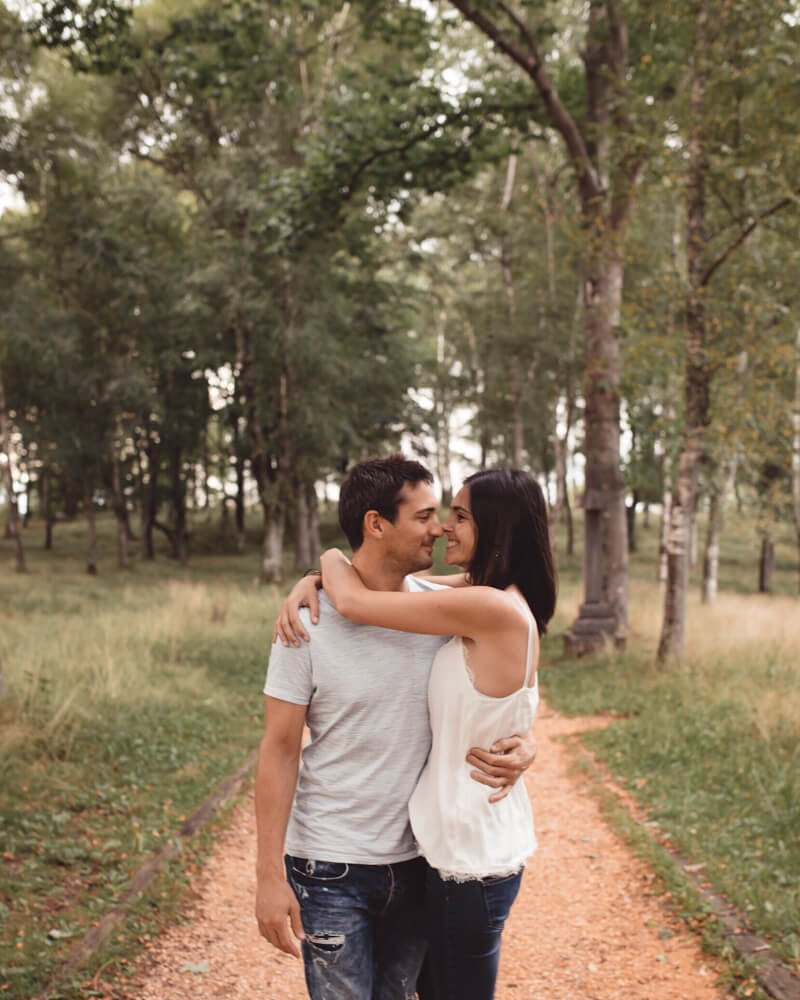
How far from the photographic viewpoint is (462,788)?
8.68ft

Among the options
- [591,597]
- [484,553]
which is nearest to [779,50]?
[591,597]

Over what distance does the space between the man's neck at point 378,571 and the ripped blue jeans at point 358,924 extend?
0.80 meters

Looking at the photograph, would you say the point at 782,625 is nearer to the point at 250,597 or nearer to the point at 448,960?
the point at 250,597

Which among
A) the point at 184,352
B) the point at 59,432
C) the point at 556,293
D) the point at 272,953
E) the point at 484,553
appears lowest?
the point at 272,953

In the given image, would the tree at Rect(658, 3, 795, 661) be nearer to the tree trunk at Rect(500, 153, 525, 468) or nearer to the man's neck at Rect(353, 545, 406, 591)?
the man's neck at Rect(353, 545, 406, 591)

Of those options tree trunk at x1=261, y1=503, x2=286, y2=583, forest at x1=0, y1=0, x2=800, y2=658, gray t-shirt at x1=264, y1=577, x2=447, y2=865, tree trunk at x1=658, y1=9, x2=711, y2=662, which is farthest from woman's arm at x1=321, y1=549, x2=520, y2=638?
tree trunk at x1=261, y1=503, x2=286, y2=583

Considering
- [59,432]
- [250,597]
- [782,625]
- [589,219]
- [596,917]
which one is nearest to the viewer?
[596,917]

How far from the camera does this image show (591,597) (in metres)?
14.3

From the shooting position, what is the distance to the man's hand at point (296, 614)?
2.73 meters

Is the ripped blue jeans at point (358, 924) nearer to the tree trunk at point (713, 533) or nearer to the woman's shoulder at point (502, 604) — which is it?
the woman's shoulder at point (502, 604)

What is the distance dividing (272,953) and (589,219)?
10.2 metres

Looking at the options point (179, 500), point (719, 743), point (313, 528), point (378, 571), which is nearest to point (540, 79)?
point (719, 743)

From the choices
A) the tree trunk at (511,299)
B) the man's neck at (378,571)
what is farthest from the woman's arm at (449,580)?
the tree trunk at (511,299)

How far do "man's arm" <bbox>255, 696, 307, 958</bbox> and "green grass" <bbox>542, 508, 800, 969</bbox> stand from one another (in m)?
3.28
